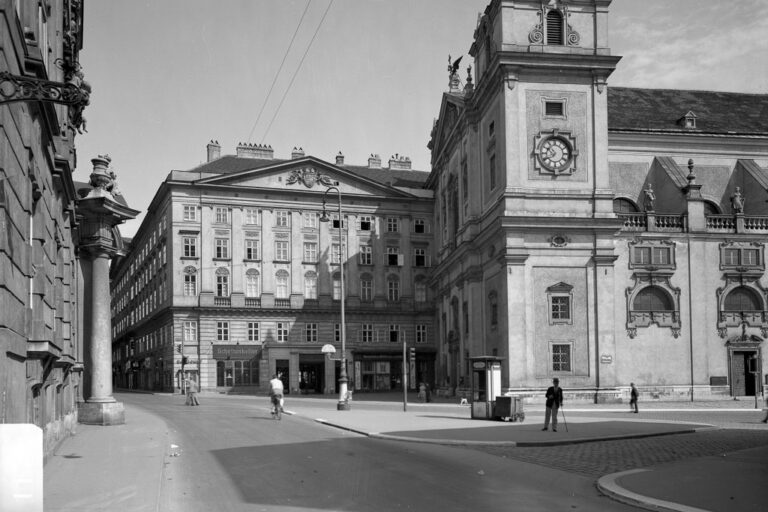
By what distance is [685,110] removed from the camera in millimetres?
57000

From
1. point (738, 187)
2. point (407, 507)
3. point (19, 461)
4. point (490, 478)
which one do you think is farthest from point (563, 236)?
point (19, 461)

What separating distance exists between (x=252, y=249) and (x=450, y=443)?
54.9 meters

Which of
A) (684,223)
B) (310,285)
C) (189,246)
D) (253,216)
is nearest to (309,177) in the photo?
(253,216)

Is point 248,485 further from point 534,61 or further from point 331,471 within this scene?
point 534,61

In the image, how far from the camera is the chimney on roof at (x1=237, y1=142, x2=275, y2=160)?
83.5 meters

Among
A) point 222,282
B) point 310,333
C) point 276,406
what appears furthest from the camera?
point 310,333

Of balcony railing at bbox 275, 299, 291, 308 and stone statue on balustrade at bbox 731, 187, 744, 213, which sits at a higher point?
stone statue on balustrade at bbox 731, 187, 744, 213

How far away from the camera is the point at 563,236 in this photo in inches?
1806

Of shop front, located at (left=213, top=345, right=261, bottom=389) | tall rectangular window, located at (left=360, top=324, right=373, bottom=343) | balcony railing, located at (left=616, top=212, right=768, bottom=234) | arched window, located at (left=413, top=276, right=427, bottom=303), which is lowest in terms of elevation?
shop front, located at (left=213, top=345, right=261, bottom=389)

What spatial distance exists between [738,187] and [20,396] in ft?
161

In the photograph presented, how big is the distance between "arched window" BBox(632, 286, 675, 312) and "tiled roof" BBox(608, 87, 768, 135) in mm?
11036

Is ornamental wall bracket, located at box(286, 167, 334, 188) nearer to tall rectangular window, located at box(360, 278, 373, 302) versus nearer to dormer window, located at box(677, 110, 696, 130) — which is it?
tall rectangular window, located at box(360, 278, 373, 302)

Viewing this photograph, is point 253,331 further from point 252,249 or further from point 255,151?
point 255,151

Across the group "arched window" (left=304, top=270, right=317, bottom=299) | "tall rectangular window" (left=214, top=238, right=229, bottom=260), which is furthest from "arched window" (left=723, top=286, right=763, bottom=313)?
"tall rectangular window" (left=214, top=238, right=229, bottom=260)
